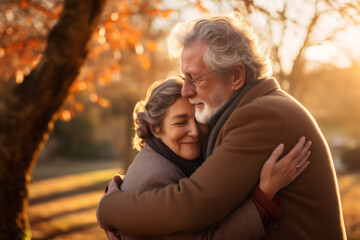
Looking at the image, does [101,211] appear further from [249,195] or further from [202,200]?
[249,195]

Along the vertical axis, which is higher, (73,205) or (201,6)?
(201,6)

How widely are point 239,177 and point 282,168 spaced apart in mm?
224

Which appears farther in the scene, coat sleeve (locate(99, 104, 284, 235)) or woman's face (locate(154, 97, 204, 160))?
woman's face (locate(154, 97, 204, 160))

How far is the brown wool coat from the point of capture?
1.81 meters

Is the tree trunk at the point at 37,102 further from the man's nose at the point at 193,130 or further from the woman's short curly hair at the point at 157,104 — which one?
the man's nose at the point at 193,130

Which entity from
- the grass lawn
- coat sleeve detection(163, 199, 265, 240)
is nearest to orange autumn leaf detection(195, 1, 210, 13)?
coat sleeve detection(163, 199, 265, 240)

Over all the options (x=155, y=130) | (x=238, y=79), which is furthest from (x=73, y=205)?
(x=238, y=79)

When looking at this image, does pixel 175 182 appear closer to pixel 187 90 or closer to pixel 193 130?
pixel 193 130

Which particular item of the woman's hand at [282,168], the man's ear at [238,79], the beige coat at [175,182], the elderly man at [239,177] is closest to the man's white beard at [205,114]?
the elderly man at [239,177]

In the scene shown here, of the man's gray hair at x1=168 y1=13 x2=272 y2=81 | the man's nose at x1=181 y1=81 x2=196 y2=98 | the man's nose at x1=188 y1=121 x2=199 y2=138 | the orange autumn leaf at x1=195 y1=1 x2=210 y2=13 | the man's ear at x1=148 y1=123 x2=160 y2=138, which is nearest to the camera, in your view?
the man's gray hair at x1=168 y1=13 x2=272 y2=81

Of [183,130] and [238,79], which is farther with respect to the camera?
[183,130]

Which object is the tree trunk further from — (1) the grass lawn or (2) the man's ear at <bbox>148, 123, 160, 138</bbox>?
(1) the grass lawn

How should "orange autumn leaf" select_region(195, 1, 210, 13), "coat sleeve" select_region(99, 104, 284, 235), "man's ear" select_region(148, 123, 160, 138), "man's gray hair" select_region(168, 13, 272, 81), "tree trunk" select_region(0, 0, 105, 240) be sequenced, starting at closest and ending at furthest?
"coat sleeve" select_region(99, 104, 284, 235) → "man's gray hair" select_region(168, 13, 272, 81) → "man's ear" select_region(148, 123, 160, 138) → "tree trunk" select_region(0, 0, 105, 240) → "orange autumn leaf" select_region(195, 1, 210, 13)

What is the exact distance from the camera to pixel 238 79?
2.18 m
